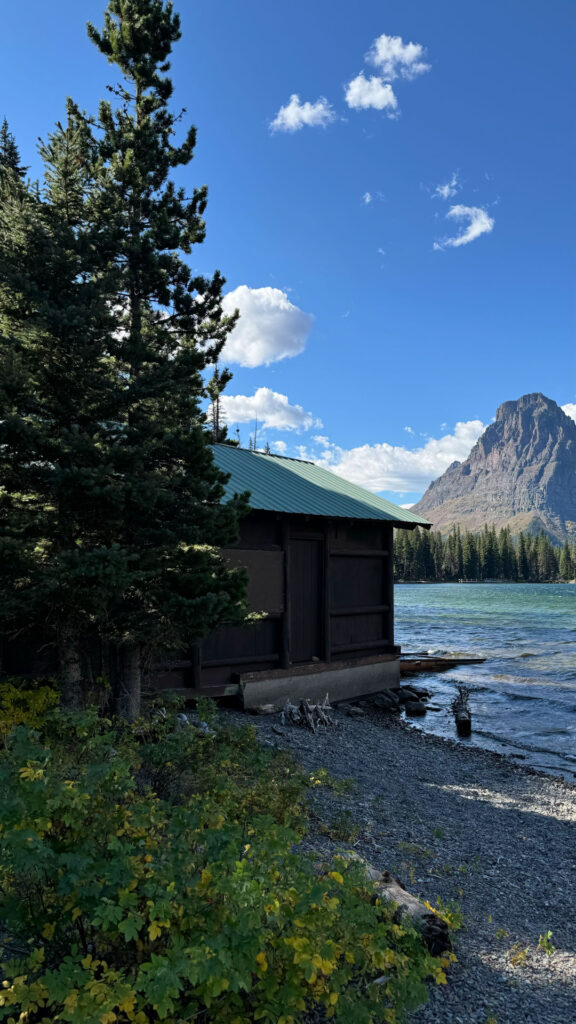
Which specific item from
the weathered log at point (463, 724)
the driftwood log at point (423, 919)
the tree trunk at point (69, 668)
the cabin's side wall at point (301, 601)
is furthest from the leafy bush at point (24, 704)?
the weathered log at point (463, 724)

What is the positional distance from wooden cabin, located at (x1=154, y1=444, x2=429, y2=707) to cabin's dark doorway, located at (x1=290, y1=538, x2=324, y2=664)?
0.02 metres

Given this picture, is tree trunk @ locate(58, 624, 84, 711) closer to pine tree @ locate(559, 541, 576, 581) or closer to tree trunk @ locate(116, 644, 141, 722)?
tree trunk @ locate(116, 644, 141, 722)

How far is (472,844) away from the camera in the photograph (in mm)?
6812

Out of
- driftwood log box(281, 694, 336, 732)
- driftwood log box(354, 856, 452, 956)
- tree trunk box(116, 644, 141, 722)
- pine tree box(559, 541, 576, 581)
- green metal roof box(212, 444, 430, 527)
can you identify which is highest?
green metal roof box(212, 444, 430, 527)

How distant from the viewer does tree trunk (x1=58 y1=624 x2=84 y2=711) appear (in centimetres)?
811

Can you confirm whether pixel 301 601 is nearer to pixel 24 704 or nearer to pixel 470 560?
pixel 24 704

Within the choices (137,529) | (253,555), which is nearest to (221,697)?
(253,555)

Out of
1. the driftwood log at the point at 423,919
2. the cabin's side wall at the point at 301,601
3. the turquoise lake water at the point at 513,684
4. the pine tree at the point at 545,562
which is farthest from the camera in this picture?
the pine tree at the point at 545,562

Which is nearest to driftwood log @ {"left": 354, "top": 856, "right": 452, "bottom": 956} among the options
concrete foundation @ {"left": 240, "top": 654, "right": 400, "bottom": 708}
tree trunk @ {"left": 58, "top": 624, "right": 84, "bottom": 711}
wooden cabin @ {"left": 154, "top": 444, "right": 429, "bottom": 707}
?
tree trunk @ {"left": 58, "top": 624, "right": 84, "bottom": 711}

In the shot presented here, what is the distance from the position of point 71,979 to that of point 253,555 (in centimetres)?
969

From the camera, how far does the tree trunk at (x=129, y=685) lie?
8961 mm

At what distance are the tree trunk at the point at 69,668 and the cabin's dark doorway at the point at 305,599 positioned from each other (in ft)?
19.7

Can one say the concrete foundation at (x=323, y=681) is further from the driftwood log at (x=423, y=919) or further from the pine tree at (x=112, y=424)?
the driftwood log at (x=423, y=919)

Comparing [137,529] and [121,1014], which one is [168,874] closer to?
[121,1014]
